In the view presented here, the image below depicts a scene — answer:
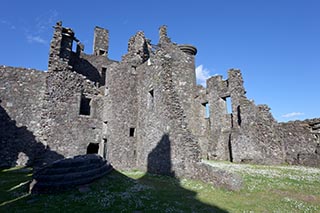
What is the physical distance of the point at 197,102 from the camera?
27609 millimetres

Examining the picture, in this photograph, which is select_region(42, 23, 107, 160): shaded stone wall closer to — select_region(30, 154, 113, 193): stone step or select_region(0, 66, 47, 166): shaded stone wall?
select_region(0, 66, 47, 166): shaded stone wall

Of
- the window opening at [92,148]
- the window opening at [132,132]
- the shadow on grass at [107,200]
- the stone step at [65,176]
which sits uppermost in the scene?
the window opening at [132,132]

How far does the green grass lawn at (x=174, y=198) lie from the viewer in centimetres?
709

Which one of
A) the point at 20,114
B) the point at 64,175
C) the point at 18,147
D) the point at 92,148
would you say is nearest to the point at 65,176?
the point at 64,175

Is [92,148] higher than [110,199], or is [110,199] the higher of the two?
[92,148]

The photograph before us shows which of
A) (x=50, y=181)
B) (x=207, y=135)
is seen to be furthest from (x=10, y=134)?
(x=207, y=135)

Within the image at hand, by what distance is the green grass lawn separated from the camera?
7.09 m

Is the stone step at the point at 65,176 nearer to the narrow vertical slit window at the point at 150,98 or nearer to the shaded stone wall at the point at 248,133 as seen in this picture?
the narrow vertical slit window at the point at 150,98

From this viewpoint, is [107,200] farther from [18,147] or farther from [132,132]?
[18,147]

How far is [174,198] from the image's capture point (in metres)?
8.52

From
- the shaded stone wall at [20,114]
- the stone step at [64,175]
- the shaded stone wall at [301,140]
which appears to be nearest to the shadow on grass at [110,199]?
the stone step at [64,175]

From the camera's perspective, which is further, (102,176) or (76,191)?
(102,176)

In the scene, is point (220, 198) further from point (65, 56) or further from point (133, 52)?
point (65, 56)

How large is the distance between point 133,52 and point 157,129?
33.8 feet
